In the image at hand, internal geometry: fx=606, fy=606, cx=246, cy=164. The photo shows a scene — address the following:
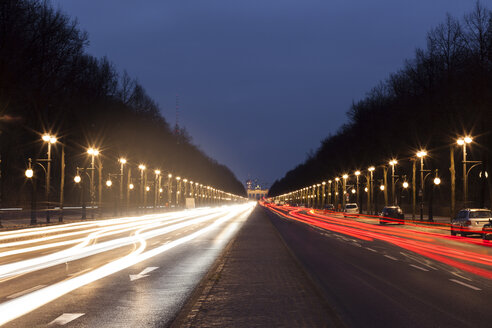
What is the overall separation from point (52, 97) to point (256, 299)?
54099 mm

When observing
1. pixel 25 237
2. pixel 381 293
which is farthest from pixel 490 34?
pixel 381 293

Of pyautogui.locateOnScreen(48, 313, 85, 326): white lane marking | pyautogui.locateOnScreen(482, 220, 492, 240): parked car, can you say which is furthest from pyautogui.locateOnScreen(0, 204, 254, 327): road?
pyautogui.locateOnScreen(482, 220, 492, 240): parked car

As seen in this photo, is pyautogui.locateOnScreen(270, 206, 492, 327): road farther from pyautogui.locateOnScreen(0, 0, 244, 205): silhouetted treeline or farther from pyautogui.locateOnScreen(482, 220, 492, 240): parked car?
pyautogui.locateOnScreen(0, 0, 244, 205): silhouetted treeline

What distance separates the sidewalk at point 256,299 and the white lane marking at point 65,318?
1.77 meters

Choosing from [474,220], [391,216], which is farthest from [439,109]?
[474,220]

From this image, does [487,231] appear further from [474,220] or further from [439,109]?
[439,109]

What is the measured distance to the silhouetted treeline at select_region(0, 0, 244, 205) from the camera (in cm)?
5034

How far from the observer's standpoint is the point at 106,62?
8575 cm

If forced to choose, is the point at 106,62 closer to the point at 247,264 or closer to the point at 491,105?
the point at 491,105

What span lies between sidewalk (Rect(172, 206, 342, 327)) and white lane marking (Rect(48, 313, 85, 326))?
5.80 ft

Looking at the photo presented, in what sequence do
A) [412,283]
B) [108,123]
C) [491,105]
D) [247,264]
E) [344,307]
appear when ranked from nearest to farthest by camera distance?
[344,307]
[412,283]
[247,264]
[491,105]
[108,123]

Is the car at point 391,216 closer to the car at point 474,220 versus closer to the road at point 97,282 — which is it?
the car at point 474,220

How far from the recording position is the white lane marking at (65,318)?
947 centimetres

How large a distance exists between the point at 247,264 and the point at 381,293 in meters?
6.70
